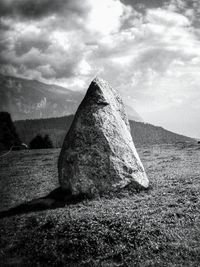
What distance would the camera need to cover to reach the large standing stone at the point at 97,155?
12.2 meters

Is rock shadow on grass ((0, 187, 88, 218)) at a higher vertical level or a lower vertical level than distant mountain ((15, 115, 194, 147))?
lower

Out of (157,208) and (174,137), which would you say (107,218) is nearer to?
(157,208)

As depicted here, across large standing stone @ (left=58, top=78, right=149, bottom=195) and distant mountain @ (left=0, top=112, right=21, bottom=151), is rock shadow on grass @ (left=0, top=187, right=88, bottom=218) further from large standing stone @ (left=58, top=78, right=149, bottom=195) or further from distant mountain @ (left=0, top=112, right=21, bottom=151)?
distant mountain @ (left=0, top=112, right=21, bottom=151)

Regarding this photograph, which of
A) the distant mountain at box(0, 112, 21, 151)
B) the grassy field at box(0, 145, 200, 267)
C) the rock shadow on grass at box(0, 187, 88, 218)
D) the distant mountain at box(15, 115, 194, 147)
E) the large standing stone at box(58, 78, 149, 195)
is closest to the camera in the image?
the grassy field at box(0, 145, 200, 267)

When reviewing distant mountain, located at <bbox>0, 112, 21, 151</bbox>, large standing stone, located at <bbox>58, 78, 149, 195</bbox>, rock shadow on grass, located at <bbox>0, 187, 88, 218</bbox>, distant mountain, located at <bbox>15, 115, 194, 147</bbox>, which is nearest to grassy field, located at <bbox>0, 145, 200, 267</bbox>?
rock shadow on grass, located at <bbox>0, 187, 88, 218</bbox>

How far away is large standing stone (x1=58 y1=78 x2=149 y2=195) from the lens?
1223 cm

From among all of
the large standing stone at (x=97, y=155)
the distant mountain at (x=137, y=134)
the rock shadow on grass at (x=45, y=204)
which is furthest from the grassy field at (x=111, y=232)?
the distant mountain at (x=137, y=134)

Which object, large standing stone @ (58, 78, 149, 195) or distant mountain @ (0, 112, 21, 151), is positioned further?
distant mountain @ (0, 112, 21, 151)

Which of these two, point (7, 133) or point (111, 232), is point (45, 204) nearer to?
point (111, 232)

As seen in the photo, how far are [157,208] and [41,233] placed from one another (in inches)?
177

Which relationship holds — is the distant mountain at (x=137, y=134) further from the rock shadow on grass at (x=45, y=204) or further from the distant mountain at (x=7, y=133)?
the rock shadow on grass at (x=45, y=204)

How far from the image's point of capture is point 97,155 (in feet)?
40.7

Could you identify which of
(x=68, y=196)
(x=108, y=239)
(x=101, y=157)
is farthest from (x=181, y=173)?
(x=108, y=239)

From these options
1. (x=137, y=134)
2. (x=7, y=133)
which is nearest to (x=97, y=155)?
(x=7, y=133)
